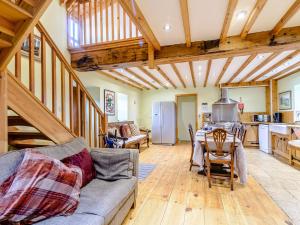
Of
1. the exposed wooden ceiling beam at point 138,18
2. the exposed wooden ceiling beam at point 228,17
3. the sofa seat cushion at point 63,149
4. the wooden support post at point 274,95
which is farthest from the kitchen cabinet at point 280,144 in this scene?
the sofa seat cushion at point 63,149

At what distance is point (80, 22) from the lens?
4180 mm

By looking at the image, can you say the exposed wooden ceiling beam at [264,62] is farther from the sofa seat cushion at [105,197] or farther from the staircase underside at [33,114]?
the staircase underside at [33,114]

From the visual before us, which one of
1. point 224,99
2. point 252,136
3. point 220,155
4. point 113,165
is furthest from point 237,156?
point 224,99

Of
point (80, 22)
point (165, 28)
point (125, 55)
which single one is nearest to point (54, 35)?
point (80, 22)

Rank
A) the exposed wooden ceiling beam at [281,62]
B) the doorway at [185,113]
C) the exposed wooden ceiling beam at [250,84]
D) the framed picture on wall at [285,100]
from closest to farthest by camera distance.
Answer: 1. the exposed wooden ceiling beam at [281,62]
2. the framed picture on wall at [285,100]
3. the exposed wooden ceiling beam at [250,84]
4. the doorway at [185,113]

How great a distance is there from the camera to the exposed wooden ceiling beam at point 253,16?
Result: 85.4 inches

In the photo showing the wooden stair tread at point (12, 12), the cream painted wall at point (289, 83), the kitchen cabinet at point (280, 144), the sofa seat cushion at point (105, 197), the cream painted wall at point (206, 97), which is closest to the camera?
the wooden stair tread at point (12, 12)

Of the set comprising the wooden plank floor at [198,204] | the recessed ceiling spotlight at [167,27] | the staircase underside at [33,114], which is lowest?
the wooden plank floor at [198,204]

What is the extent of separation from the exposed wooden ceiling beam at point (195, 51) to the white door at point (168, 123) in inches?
147

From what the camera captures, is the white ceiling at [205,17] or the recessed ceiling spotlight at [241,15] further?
the recessed ceiling spotlight at [241,15]

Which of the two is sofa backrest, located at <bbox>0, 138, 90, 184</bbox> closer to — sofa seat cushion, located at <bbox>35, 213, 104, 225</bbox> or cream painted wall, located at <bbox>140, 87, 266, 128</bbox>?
sofa seat cushion, located at <bbox>35, 213, 104, 225</bbox>

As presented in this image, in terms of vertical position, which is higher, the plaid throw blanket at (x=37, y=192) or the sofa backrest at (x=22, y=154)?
the sofa backrest at (x=22, y=154)

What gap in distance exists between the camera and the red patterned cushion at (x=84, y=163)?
1909mm

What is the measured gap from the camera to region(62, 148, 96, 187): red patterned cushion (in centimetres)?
191
